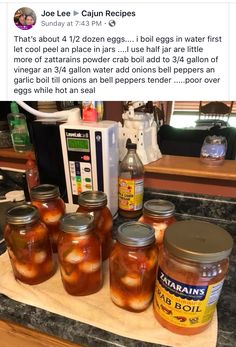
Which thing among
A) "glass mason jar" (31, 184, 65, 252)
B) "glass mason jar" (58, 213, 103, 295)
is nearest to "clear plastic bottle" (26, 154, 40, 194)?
"glass mason jar" (31, 184, 65, 252)

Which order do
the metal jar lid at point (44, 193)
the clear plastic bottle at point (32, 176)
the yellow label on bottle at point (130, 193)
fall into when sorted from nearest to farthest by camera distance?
the metal jar lid at point (44, 193) < the yellow label on bottle at point (130, 193) < the clear plastic bottle at point (32, 176)

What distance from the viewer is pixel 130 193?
750 millimetres

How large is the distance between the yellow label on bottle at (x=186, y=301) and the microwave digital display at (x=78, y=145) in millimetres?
390

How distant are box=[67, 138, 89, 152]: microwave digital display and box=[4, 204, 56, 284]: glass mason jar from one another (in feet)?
0.76

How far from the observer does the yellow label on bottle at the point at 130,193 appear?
0.74m

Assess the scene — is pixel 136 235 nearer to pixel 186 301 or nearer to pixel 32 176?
pixel 186 301

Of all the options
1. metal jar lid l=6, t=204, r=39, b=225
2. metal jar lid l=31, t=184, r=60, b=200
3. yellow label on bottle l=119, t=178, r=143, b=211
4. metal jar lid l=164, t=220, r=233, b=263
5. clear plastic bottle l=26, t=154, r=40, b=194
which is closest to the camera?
metal jar lid l=164, t=220, r=233, b=263

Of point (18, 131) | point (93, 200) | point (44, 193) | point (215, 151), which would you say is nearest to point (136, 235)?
point (93, 200)

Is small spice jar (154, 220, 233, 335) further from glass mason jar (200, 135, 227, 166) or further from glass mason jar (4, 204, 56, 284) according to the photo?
glass mason jar (200, 135, 227, 166)

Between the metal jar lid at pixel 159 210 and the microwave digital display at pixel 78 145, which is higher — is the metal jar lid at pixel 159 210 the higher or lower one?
the lower one

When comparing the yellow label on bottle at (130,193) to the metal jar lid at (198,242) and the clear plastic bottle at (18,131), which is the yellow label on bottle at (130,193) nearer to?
the metal jar lid at (198,242)

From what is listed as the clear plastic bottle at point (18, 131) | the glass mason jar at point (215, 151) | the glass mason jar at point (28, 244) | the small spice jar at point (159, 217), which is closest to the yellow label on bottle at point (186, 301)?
the small spice jar at point (159, 217)

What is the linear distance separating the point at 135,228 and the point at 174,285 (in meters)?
0.12
